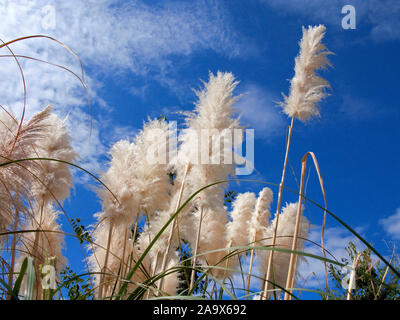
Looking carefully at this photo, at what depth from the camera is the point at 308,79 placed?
3.64 m

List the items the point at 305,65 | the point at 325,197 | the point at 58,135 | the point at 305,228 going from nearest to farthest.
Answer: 1. the point at 325,197
2. the point at 305,65
3. the point at 58,135
4. the point at 305,228

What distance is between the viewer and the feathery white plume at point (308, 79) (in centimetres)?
354

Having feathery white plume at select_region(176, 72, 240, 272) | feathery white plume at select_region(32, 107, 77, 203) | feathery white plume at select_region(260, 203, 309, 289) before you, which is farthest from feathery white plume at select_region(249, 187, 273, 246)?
feathery white plume at select_region(32, 107, 77, 203)

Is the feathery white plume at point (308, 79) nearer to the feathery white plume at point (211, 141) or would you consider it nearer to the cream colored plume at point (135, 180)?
the feathery white plume at point (211, 141)

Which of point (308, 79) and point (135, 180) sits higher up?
point (308, 79)

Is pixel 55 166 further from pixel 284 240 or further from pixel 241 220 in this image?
pixel 284 240

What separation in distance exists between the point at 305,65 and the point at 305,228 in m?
2.27

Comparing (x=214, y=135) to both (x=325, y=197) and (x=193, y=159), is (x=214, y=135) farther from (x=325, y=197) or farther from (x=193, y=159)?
(x=325, y=197)

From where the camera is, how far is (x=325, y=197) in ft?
5.95

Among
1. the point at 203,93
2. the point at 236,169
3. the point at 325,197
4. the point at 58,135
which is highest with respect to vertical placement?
the point at 203,93

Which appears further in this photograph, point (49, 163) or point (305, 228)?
point (305, 228)

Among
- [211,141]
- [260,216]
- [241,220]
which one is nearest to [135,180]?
[211,141]
